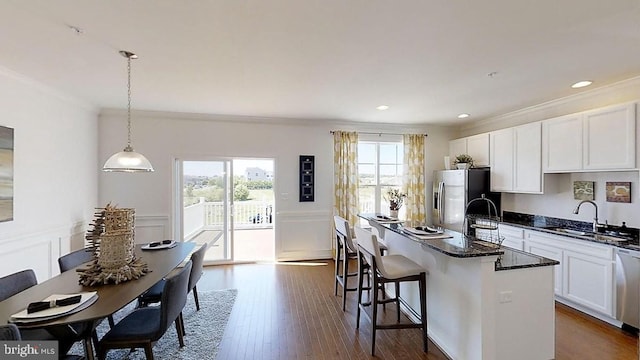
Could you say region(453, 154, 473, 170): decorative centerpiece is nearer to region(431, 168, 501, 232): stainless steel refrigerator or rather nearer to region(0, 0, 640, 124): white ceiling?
region(431, 168, 501, 232): stainless steel refrigerator

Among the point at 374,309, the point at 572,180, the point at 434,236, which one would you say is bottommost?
the point at 374,309

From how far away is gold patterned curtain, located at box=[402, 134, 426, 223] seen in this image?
18.8ft

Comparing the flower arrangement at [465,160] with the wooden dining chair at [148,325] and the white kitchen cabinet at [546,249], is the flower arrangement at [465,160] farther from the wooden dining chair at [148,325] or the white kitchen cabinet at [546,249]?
the wooden dining chair at [148,325]

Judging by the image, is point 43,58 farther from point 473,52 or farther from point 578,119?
point 578,119

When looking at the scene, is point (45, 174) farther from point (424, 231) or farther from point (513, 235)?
point (513, 235)

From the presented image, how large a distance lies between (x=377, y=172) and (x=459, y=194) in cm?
156

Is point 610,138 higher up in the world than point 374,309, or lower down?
higher up

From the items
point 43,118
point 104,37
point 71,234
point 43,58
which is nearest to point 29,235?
point 71,234

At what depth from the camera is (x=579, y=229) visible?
376 cm

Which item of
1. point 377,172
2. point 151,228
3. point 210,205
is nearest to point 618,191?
point 377,172

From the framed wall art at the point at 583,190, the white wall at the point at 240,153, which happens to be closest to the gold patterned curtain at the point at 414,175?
the white wall at the point at 240,153

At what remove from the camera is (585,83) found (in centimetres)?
331

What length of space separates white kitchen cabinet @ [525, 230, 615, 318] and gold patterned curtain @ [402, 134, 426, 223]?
222cm

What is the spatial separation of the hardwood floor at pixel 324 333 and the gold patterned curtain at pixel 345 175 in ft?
5.64
